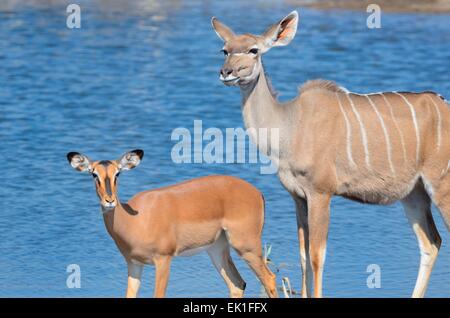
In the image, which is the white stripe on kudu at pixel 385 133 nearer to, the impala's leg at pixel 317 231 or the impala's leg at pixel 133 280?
the impala's leg at pixel 317 231

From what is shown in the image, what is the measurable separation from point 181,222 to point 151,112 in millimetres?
6574

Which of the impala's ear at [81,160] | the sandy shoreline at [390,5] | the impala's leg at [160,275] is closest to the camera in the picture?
the impala's ear at [81,160]

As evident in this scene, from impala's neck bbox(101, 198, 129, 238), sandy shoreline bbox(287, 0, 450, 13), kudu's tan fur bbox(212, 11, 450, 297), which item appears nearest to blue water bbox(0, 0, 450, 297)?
sandy shoreline bbox(287, 0, 450, 13)

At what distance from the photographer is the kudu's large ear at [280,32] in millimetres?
8711

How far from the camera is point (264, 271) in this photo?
8516 mm

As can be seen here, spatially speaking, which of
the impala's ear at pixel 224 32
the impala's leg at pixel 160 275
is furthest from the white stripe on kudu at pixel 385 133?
the impala's leg at pixel 160 275

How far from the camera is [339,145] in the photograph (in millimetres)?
8656

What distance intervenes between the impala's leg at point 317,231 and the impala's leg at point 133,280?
114 cm

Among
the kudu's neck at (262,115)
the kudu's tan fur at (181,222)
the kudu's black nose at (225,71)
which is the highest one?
the kudu's black nose at (225,71)

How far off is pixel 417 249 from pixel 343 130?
1841 millimetres

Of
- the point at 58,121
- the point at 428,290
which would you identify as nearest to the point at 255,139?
the point at 428,290

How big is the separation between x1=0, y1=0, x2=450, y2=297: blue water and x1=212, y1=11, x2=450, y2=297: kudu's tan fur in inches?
26.4

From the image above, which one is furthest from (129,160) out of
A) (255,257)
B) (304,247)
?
(304,247)

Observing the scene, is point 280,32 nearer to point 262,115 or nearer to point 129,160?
point 262,115
